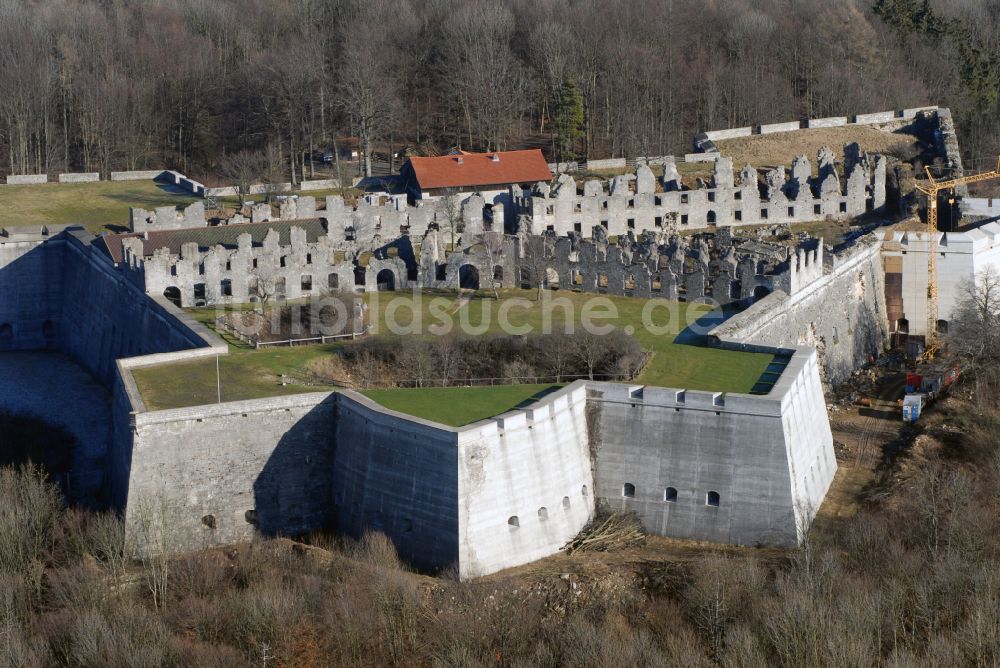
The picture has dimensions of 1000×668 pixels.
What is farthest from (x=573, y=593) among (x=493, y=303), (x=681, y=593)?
(x=493, y=303)

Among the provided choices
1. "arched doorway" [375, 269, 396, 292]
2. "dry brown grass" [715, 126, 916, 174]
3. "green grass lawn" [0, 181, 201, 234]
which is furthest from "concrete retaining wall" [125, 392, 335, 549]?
"dry brown grass" [715, 126, 916, 174]

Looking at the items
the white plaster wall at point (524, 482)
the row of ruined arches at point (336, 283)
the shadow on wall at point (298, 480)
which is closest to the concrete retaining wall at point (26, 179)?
the row of ruined arches at point (336, 283)

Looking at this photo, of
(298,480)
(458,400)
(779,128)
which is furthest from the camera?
(779,128)

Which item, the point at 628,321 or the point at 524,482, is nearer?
the point at 524,482

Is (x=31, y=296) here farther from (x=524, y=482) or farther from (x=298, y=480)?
(x=524, y=482)

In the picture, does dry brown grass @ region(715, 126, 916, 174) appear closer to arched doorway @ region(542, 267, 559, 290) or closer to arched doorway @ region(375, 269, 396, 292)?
arched doorway @ region(542, 267, 559, 290)

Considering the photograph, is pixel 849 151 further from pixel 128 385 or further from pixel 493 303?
pixel 128 385

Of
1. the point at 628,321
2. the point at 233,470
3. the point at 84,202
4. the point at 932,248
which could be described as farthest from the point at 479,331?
the point at 84,202
